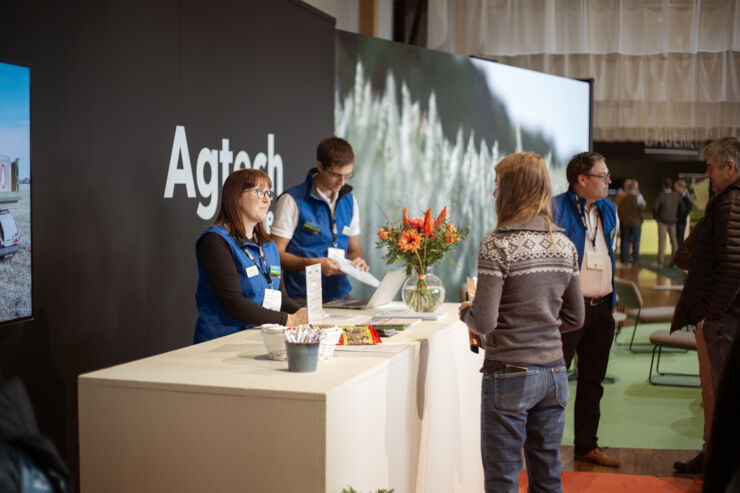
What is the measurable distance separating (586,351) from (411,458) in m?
1.76

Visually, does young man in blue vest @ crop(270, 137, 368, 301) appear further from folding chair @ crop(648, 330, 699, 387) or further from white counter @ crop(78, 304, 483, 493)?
folding chair @ crop(648, 330, 699, 387)

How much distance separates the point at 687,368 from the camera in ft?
21.9

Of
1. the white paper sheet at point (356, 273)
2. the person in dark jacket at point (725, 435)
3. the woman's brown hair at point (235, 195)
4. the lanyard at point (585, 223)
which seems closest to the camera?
the person in dark jacket at point (725, 435)

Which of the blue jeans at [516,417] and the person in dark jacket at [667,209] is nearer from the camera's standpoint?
the blue jeans at [516,417]

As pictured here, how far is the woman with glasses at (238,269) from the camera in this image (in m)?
2.59

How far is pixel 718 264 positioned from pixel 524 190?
161cm

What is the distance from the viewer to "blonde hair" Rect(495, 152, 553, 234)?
2.28 meters

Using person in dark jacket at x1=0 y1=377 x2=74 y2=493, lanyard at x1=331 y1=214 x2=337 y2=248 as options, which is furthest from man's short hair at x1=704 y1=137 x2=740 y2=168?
person in dark jacket at x1=0 y1=377 x2=74 y2=493

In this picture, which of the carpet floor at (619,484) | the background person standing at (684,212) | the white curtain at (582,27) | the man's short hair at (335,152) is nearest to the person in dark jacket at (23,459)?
the man's short hair at (335,152)

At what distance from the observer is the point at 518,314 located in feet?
7.47

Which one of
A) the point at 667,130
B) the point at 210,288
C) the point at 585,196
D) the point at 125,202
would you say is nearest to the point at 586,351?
the point at 585,196

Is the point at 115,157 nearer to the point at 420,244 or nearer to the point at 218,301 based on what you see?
the point at 218,301

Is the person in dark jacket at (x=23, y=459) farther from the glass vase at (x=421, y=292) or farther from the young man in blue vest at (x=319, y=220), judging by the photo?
the young man in blue vest at (x=319, y=220)

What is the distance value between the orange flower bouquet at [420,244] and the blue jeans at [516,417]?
0.70 meters
